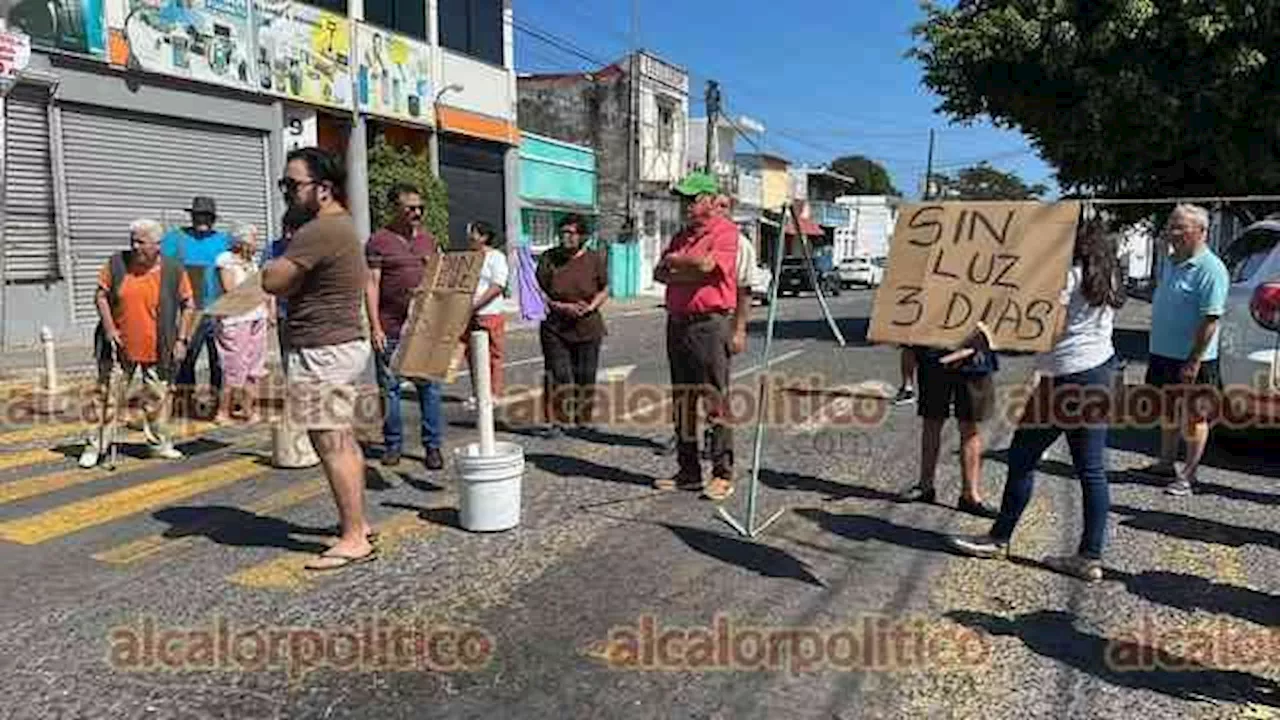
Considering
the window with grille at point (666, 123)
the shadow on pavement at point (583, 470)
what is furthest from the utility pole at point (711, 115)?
the shadow on pavement at point (583, 470)

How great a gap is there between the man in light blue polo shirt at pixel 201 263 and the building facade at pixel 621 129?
3081cm

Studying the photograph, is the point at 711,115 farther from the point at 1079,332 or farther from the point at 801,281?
the point at 1079,332

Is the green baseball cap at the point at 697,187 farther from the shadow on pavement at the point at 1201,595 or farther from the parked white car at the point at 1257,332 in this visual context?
the parked white car at the point at 1257,332

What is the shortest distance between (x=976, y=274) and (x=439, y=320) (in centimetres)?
317

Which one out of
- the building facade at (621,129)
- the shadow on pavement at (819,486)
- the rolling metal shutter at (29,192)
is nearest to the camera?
the shadow on pavement at (819,486)

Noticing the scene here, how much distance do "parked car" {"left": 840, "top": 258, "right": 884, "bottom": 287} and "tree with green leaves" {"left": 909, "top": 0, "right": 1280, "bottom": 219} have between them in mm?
32081

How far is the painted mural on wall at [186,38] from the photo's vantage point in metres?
16.9

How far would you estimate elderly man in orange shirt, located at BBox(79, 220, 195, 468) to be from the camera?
751 centimetres

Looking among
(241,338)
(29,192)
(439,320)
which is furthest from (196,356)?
(29,192)

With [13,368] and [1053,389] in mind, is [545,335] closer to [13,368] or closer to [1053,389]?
[1053,389]

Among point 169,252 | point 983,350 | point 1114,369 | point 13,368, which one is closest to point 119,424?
point 169,252

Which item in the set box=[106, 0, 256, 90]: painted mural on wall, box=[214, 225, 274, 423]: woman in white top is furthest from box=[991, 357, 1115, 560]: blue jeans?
box=[106, 0, 256, 90]: painted mural on wall

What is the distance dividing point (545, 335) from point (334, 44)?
15.2 metres

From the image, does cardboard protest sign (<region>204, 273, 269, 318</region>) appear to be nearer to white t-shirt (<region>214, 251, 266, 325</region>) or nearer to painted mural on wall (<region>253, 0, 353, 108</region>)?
white t-shirt (<region>214, 251, 266, 325</region>)
